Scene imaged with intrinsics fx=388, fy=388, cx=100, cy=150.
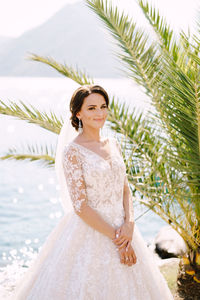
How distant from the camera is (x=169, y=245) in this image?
23.8ft

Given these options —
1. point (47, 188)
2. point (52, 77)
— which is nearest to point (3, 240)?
point (47, 188)

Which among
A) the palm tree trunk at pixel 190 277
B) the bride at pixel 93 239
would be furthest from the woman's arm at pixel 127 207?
the palm tree trunk at pixel 190 277

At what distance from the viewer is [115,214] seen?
288 centimetres

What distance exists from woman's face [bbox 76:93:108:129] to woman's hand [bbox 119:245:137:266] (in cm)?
91

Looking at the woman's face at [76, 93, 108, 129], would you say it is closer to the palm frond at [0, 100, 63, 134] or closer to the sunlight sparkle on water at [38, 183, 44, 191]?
the palm frond at [0, 100, 63, 134]

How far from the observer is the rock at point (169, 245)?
7.03 m

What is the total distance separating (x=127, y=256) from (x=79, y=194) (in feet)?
1.84

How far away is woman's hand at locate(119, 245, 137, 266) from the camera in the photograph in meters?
2.72

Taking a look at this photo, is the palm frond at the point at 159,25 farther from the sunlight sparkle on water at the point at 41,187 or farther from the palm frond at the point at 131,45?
the sunlight sparkle on water at the point at 41,187

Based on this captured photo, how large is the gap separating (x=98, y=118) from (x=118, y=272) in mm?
1105

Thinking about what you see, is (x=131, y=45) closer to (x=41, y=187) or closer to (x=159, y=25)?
(x=159, y=25)

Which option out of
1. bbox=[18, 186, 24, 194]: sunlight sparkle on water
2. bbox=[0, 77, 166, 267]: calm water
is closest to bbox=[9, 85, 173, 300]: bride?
bbox=[0, 77, 166, 267]: calm water

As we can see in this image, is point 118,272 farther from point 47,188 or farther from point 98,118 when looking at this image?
point 47,188

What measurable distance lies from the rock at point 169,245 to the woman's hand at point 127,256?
14.2 feet
